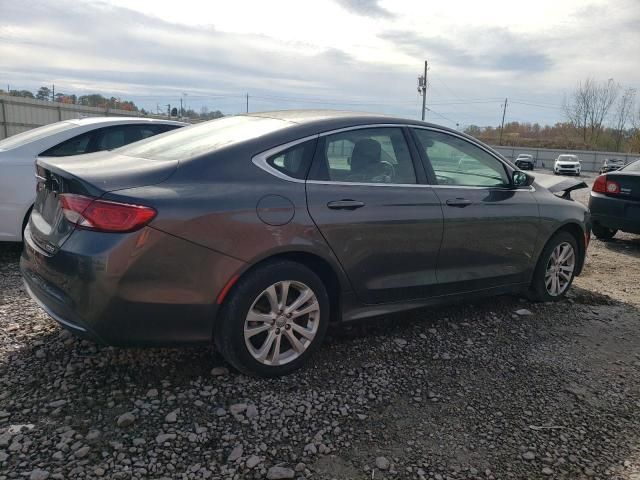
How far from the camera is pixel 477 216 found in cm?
418

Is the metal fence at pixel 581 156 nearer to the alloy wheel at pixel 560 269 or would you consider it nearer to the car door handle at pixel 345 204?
the alloy wheel at pixel 560 269

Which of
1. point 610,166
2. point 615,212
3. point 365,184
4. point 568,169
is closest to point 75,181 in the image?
point 365,184

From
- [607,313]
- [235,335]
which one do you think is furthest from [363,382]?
[607,313]

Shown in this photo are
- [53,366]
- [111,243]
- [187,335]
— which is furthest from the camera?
[53,366]

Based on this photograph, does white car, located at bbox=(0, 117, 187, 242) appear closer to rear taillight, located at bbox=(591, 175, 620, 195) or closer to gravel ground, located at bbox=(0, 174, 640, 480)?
gravel ground, located at bbox=(0, 174, 640, 480)

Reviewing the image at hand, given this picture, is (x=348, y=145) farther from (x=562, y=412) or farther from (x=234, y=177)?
(x=562, y=412)

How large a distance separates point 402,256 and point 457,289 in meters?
0.71

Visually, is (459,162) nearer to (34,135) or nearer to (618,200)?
(34,135)

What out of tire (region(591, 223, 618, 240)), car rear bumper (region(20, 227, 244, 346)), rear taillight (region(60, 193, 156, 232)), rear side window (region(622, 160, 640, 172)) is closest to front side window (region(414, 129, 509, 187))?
car rear bumper (region(20, 227, 244, 346))

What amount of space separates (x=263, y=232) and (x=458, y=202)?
1715 mm

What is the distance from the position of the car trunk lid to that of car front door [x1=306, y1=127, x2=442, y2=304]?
950 mm

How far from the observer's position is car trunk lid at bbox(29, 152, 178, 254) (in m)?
2.82

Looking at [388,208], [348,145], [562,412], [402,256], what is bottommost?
[562,412]

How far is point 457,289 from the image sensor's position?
13.7 ft
